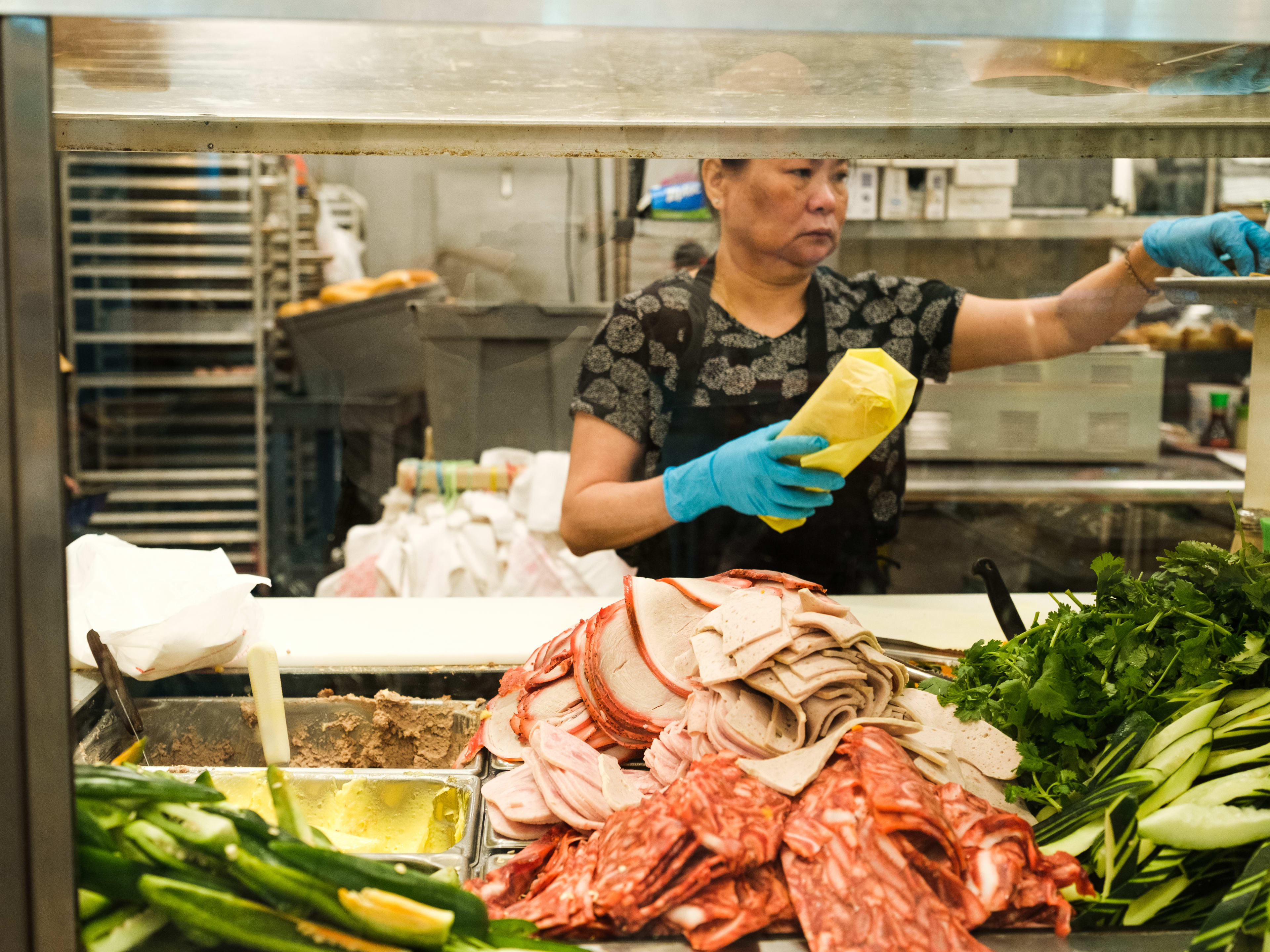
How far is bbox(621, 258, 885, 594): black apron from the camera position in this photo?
8.64 feet

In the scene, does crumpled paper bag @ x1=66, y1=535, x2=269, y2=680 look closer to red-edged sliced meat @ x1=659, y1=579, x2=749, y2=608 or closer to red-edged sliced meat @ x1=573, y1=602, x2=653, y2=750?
red-edged sliced meat @ x1=573, y1=602, x2=653, y2=750

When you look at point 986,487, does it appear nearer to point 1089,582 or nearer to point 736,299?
point 1089,582

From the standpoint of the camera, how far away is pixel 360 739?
1.73m

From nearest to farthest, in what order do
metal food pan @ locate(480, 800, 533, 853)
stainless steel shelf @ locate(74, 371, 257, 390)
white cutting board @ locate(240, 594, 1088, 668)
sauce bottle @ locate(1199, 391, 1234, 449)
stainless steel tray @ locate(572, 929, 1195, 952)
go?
stainless steel tray @ locate(572, 929, 1195, 952), metal food pan @ locate(480, 800, 533, 853), white cutting board @ locate(240, 594, 1088, 668), sauce bottle @ locate(1199, 391, 1234, 449), stainless steel shelf @ locate(74, 371, 257, 390)

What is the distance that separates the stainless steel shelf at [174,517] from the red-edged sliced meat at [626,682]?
4560 mm

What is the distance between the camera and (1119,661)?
4.40 ft

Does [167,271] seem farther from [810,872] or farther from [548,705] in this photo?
[810,872]

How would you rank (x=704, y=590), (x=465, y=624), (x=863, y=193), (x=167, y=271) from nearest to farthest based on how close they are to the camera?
(x=704, y=590) → (x=465, y=624) → (x=863, y=193) → (x=167, y=271)


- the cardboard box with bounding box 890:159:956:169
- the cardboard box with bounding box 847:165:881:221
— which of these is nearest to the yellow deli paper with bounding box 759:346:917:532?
the cardboard box with bounding box 847:165:881:221

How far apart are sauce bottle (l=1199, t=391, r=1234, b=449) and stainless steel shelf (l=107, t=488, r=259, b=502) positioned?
5090mm

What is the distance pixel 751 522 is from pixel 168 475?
4.11 metres

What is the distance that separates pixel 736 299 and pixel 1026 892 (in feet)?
6.19

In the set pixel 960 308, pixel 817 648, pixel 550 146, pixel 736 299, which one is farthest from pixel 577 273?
pixel 817 648

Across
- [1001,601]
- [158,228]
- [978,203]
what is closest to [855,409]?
[1001,601]
